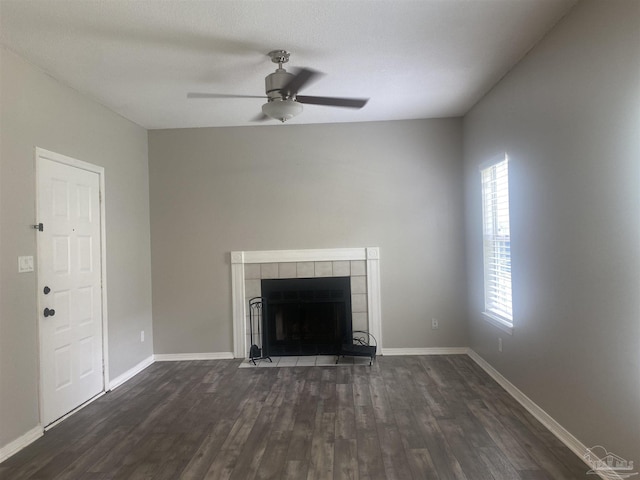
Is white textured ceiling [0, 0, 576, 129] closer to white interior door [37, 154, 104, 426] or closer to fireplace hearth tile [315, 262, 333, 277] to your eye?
white interior door [37, 154, 104, 426]

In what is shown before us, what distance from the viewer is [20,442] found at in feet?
8.25

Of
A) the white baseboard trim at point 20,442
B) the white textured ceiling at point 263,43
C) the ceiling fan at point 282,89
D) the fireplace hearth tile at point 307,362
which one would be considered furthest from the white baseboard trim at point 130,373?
the ceiling fan at point 282,89

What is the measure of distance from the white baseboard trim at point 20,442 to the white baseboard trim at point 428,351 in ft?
10.7

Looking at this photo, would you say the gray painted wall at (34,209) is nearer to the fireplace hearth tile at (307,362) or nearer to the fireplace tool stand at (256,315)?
the fireplace tool stand at (256,315)

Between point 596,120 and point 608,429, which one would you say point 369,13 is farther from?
point 608,429

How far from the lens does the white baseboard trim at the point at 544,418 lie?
221 cm

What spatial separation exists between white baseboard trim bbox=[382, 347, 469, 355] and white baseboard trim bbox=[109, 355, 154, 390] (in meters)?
2.76

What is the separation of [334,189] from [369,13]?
230cm

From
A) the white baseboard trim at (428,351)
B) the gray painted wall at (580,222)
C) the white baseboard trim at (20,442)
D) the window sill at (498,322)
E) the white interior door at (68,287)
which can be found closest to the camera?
the gray painted wall at (580,222)

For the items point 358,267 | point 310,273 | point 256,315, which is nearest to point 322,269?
point 310,273

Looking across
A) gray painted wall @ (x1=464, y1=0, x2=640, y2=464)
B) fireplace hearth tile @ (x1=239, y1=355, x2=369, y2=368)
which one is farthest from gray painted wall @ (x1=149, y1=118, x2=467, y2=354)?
gray painted wall @ (x1=464, y1=0, x2=640, y2=464)

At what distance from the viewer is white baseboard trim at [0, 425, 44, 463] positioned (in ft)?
7.84

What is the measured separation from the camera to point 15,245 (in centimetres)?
255

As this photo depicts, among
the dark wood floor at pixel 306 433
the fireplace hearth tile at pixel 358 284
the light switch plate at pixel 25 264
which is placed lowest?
the dark wood floor at pixel 306 433
